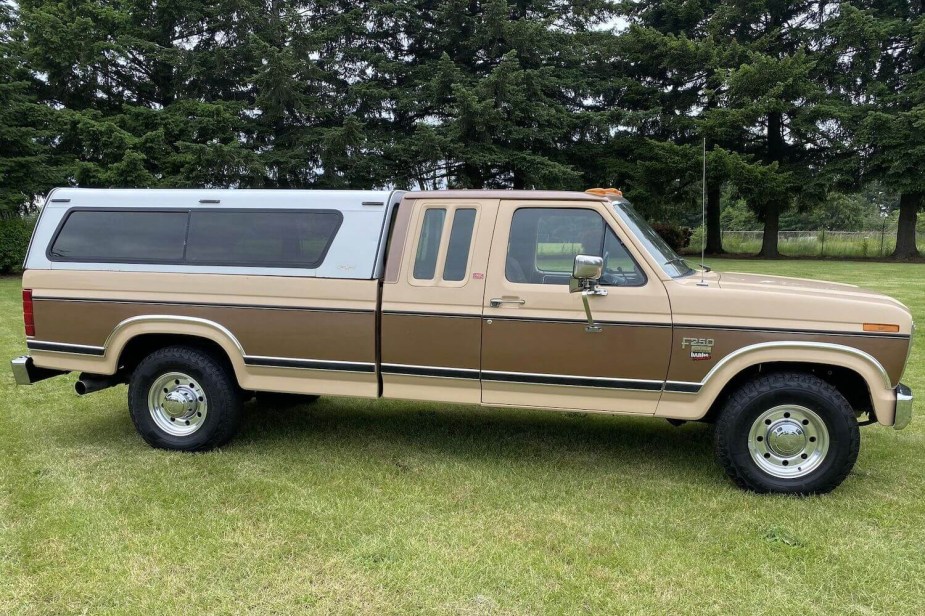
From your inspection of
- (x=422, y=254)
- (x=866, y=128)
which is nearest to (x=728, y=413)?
(x=422, y=254)

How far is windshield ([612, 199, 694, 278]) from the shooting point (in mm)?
4539

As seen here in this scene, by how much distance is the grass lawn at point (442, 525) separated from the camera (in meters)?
3.26

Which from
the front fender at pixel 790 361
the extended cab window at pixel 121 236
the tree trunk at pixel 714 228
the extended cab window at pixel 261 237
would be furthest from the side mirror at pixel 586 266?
the tree trunk at pixel 714 228

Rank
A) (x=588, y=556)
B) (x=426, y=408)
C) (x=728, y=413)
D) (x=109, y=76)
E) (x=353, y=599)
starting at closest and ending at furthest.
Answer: (x=353, y=599) → (x=588, y=556) → (x=728, y=413) → (x=426, y=408) → (x=109, y=76)

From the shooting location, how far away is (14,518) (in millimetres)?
4039

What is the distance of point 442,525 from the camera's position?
393 cm

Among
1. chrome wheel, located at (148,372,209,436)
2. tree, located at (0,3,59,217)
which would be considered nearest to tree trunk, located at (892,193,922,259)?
chrome wheel, located at (148,372,209,436)

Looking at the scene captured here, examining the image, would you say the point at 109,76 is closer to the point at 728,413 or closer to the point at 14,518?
the point at 14,518

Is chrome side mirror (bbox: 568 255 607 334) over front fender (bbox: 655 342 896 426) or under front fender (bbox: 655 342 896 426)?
over

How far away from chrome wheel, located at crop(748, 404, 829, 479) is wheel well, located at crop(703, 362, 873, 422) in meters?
0.27

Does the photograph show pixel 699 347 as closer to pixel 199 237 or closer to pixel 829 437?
pixel 829 437

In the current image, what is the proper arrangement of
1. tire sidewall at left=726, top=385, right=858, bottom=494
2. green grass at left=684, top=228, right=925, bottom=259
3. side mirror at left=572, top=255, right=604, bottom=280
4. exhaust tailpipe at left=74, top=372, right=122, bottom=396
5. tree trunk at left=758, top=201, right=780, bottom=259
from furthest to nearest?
green grass at left=684, top=228, right=925, bottom=259 < tree trunk at left=758, top=201, right=780, bottom=259 < exhaust tailpipe at left=74, top=372, right=122, bottom=396 < tire sidewall at left=726, top=385, right=858, bottom=494 < side mirror at left=572, top=255, right=604, bottom=280

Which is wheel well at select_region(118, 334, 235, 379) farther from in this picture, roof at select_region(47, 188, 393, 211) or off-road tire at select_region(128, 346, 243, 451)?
roof at select_region(47, 188, 393, 211)

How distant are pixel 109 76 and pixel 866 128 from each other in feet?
94.5
